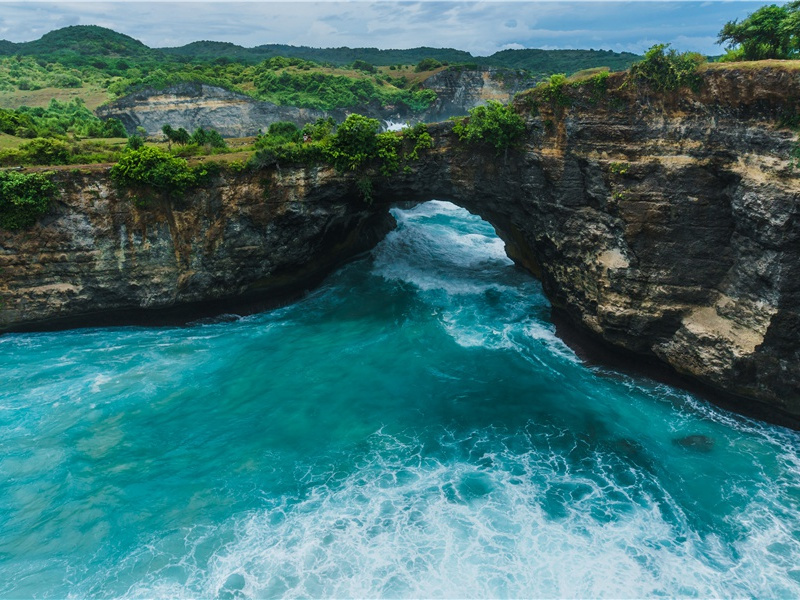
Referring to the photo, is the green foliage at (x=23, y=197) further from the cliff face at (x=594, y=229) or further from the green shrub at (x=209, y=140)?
the green shrub at (x=209, y=140)

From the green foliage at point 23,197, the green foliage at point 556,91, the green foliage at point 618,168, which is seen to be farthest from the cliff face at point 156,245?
the green foliage at point 618,168

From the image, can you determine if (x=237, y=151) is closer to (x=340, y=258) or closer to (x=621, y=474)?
(x=340, y=258)

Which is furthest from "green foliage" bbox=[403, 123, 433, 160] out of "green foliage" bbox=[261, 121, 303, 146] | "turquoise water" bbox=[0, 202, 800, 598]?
"turquoise water" bbox=[0, 202, 800, 598]

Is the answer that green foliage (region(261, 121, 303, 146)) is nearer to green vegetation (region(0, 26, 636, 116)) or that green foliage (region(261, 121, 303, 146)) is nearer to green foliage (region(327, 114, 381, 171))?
green foliage (region(327, 114, 381, 171))

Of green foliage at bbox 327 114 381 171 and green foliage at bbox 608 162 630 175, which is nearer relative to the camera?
green foliage at bbox 608 162 630 175

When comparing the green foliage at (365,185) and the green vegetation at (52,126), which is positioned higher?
the green vegetation at (52,126)

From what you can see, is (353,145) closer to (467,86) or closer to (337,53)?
(467,86)

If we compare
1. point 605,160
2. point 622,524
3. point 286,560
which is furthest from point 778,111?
point 286,560

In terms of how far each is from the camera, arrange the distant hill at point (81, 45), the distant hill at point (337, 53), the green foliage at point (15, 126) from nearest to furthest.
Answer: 1. the green foliage at point (15, 126)
2. the distant hill at point (81, 45)
3. the distant hill at point (337, 53)
